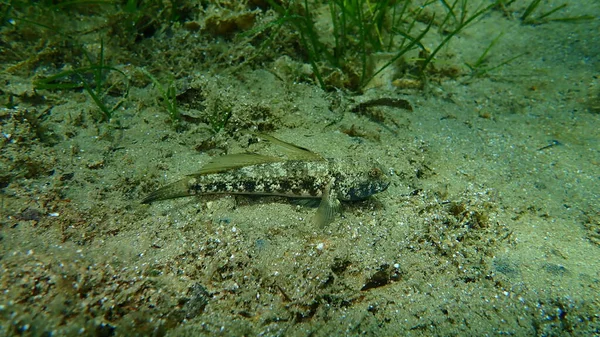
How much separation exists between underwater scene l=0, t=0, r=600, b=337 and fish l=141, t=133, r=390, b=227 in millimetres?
23

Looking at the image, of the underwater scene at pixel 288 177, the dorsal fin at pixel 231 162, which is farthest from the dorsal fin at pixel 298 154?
the dorsal fin at pixel 231 162

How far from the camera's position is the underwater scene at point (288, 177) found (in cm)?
238

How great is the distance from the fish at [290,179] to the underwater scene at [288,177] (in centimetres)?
2

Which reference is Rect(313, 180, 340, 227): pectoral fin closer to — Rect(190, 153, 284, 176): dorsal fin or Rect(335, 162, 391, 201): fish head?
Rect(335, 162, 391, 201): fish head

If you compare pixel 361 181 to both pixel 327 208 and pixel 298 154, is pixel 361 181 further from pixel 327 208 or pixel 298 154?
pixel 298 154

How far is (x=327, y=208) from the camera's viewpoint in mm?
3062

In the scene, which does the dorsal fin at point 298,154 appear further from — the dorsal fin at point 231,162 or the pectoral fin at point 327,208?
the pectoral fin at point 327,208

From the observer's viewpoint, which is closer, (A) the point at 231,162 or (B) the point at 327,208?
(B) the point at 327,208

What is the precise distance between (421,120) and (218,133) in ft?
9.18

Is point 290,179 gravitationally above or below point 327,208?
above

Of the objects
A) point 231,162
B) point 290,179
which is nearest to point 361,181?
point 290,179

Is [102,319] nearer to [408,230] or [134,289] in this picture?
[134,289]

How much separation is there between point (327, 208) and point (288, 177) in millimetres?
517

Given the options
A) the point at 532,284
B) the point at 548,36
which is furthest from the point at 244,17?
the point at 548,36
